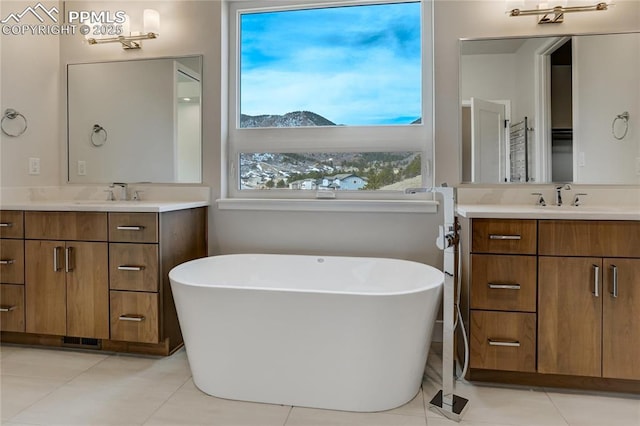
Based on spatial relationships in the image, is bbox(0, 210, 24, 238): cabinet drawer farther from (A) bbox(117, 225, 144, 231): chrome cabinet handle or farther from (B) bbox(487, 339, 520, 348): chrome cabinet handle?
(B) bbox(487, 339, 520, 348): chrome cabinet handle

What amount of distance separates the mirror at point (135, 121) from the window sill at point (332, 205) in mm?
351

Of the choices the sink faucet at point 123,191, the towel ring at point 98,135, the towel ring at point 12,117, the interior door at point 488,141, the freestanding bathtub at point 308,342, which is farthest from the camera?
the towel ring at point 98,135

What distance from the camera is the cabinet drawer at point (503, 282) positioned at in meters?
1.88

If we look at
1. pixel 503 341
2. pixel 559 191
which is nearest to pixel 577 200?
pixel 559 191

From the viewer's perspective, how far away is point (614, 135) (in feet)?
7.60

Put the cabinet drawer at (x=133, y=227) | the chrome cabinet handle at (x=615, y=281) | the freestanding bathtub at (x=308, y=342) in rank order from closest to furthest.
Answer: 1. the freestanding bathtub at (x=308, y=342)
2. the chrome cabinet handle at (x=615, y=281)
3. the cabinet drawer at (x=133, y=227)

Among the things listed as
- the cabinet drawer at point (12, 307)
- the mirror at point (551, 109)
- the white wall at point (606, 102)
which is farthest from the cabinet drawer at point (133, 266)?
the white wall at point (606, 102)

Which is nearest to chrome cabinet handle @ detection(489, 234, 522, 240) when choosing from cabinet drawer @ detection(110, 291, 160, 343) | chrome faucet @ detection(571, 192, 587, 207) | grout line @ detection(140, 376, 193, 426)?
chrome faucet @ detection(571, 192, 587, 207)

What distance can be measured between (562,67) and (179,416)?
8.85ft

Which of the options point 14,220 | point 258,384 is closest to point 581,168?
point 258,384

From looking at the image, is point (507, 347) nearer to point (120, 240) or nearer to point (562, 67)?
point (562, 67)

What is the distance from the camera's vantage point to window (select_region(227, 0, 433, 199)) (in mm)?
2609

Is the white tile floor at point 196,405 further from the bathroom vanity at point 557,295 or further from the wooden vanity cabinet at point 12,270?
the wooden vanity cabinet at point 12,270

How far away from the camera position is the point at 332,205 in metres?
2.57
